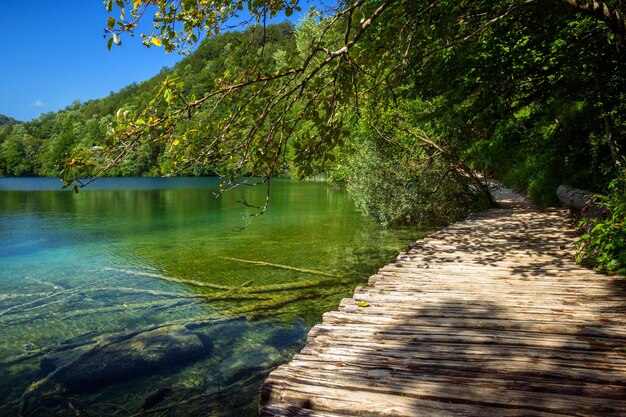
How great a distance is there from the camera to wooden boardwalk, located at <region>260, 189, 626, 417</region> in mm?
2352

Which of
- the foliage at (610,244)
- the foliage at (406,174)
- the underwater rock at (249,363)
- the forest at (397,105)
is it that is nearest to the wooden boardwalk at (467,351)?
the foliage at (610,244)

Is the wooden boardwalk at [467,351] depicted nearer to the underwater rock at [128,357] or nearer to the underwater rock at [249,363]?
the underwater rock at [249,363]

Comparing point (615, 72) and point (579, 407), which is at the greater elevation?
point (615, 72)

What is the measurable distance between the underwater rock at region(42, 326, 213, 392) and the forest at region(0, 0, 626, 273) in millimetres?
3268

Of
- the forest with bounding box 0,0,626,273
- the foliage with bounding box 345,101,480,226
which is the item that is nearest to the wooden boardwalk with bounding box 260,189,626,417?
the forest with bounding box 0,0,626,273

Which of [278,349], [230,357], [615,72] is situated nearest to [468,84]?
[615,72]

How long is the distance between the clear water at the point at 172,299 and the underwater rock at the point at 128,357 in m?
0.07

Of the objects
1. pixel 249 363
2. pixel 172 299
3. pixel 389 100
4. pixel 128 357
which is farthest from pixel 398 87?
pixel 128 357

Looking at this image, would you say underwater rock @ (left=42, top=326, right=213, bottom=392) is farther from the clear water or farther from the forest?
the forest

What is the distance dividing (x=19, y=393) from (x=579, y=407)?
7072mm

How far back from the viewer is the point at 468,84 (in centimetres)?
933

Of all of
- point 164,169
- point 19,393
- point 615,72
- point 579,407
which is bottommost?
point 19,393

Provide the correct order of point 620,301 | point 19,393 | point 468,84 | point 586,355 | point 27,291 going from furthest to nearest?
1. point 27,291
2. point 468,84
3. point 19,393
4. point 620,301
5. point 586,355

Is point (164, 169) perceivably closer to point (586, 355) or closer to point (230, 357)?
point (586, 355)
